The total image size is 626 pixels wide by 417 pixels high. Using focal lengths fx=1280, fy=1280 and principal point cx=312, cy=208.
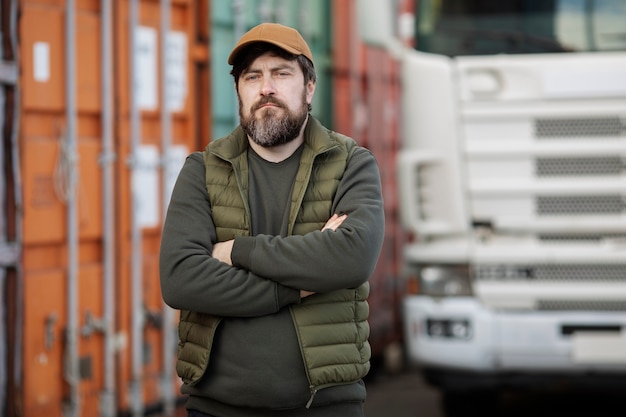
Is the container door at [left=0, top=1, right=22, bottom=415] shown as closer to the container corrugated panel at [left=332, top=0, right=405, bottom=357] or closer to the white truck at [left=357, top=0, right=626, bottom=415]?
the white truck at [left=357, top=0, right=626, bottom=415]

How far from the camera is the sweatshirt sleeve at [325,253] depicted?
10.0ft

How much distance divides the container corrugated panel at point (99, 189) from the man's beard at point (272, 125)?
2430 mm

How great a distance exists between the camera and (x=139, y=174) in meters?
6.36

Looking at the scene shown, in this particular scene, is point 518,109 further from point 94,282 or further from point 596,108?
A: point 94,282

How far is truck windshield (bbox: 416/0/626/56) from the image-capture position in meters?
6.54

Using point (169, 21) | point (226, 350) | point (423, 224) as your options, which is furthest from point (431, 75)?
point (226, 350)

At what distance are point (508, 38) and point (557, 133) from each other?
1.82ft

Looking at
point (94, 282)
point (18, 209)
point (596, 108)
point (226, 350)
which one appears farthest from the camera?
point (596, 108)

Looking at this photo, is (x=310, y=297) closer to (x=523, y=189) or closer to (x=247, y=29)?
(x=523, y=189)

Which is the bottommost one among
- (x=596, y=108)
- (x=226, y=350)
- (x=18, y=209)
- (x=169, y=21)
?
(x=226, y=350)

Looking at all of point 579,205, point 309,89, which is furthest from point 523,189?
point 309,89

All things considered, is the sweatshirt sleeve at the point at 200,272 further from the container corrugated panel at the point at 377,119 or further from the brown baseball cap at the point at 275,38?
the container corrugated panel at the point at 377,119

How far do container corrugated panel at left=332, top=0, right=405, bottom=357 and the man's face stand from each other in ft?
17.8

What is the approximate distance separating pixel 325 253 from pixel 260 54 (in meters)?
0.51
